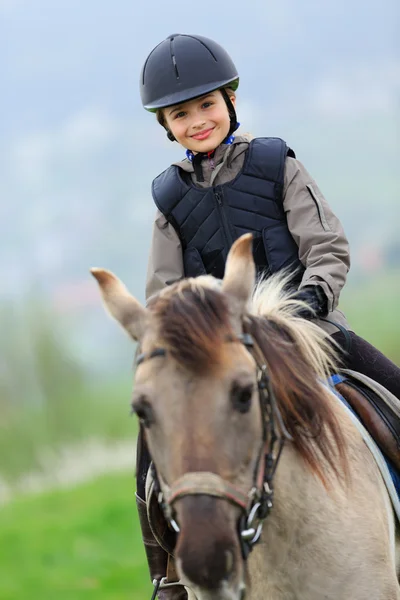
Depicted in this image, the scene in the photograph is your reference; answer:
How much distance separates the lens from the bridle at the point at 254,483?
2.96 meters

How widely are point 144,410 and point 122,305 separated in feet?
1.58

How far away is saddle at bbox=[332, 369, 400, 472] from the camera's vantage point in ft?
13.5

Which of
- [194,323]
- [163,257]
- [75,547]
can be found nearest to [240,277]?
[194,323]

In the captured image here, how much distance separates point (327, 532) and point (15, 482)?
20.0 m

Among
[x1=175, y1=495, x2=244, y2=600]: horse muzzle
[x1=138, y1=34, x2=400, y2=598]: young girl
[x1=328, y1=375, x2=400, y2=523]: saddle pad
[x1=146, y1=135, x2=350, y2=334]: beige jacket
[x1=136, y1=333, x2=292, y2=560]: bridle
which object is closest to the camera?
[x1=175, y1=495, x2=244, y2=600]: horse muzzle

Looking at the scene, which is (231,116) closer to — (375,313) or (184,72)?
(184,72)

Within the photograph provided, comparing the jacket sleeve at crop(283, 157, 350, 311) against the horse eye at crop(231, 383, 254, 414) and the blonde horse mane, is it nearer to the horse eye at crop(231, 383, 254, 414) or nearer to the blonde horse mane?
the blonde horse mane

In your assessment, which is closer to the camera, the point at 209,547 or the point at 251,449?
the point at 209,547

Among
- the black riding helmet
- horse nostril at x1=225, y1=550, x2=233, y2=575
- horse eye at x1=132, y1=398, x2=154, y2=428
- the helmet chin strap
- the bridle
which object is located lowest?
horse nostril at x1=225, y1=550, x2=233, y2=575

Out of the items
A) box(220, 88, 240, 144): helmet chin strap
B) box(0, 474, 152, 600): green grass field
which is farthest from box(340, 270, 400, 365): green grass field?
box(220, 88, 240, 144): helmet chin strap

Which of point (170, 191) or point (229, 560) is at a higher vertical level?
point (170, 191)

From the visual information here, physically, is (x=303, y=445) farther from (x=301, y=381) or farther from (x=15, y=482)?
(x=15, y=482)

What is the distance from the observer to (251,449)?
3.14 m

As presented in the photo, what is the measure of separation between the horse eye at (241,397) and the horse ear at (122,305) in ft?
1.66
